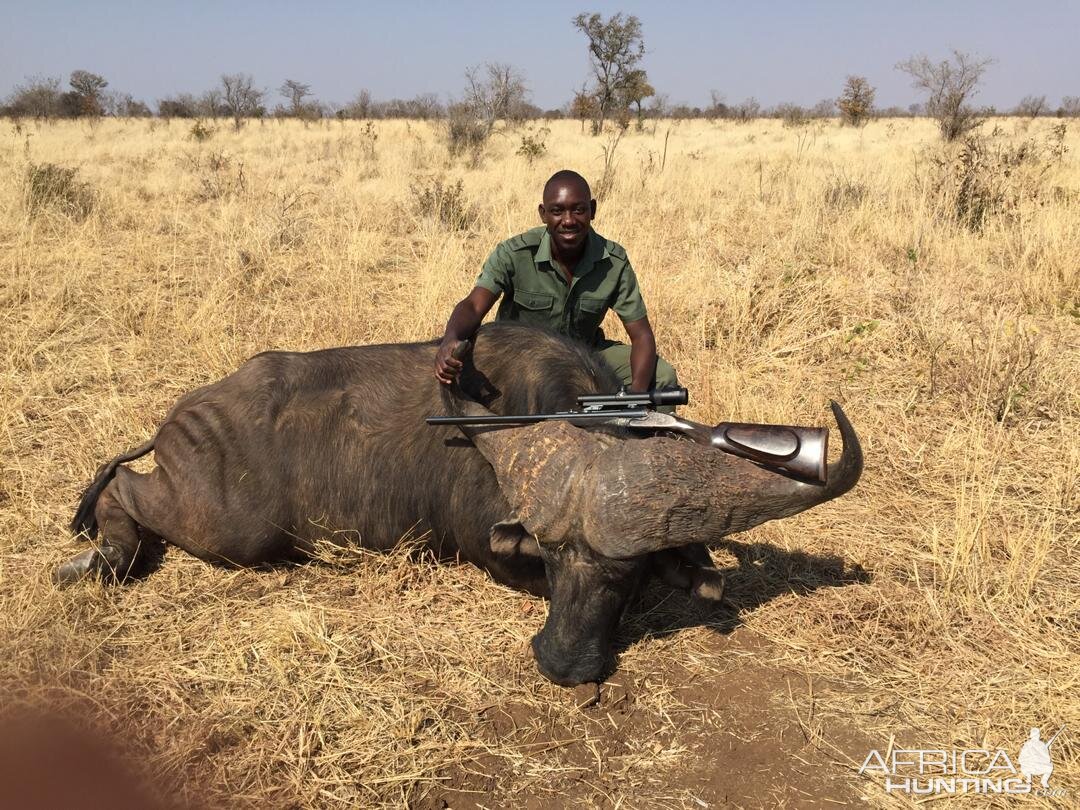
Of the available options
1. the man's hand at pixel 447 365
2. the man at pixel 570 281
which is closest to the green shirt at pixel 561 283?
the man at pixel 570 281

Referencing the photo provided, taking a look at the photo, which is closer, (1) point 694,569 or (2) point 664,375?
(1) point 694,569

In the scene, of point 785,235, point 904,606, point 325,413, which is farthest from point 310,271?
point 904,606

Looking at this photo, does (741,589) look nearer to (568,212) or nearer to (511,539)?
(511,539)

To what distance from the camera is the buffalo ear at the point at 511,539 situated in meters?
3.09

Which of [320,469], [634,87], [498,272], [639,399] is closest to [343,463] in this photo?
[320,469]

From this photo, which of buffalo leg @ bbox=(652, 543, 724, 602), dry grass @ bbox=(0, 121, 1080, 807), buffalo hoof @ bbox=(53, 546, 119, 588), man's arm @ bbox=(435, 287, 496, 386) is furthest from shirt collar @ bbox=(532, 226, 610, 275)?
buffalo hoof @ bbox=(53, 546, 119, 588)

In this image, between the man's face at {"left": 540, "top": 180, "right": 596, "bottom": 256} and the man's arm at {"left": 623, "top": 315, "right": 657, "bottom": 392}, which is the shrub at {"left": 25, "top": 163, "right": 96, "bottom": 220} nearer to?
the man's face at {"left": 540, "top": 180, "right": 596, "bottom": 256}

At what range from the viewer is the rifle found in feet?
8.34

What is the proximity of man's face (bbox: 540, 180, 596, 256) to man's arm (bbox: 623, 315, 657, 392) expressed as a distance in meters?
0.60

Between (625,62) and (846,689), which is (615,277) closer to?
(846,689)

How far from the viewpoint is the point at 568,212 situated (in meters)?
4.42

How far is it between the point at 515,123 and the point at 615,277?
2376 centimetres

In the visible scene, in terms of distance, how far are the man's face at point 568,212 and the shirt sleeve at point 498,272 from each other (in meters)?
0.31

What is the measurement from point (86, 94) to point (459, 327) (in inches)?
1627
